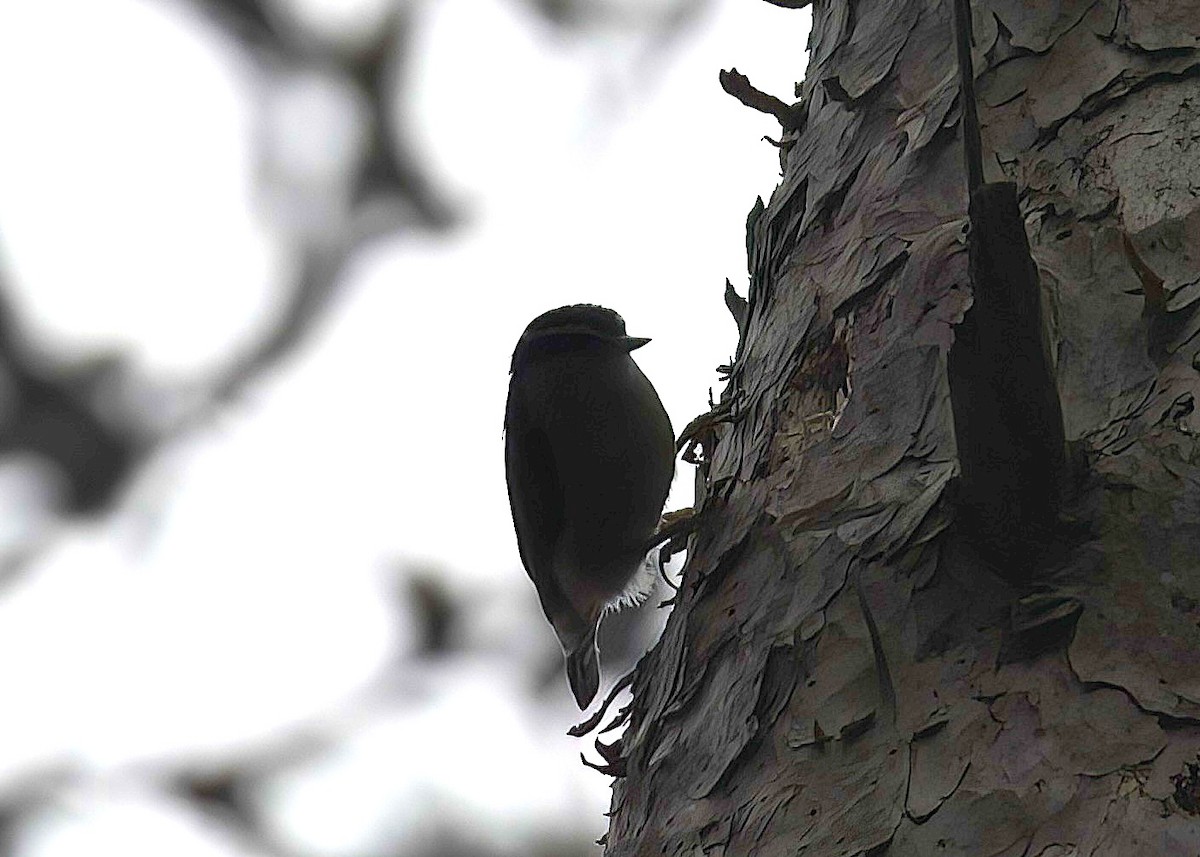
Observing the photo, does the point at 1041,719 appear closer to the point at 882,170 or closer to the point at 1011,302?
the point at 1011,302

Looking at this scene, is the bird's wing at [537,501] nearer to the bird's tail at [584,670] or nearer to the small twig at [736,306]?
the bird's tail at [584,670]

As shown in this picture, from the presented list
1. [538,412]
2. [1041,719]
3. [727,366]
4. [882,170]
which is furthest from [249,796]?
[1041,719]

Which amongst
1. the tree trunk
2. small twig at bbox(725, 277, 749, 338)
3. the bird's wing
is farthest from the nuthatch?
the tree trunk

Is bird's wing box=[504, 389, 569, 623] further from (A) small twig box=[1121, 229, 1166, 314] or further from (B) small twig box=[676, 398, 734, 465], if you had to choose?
(A) small twig box=[1121, 229, 1166, 314]

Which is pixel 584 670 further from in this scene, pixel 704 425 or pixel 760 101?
pixel 760 101

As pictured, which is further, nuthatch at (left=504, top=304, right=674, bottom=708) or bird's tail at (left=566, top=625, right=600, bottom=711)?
bird's tail at (left=566, top=625, right=600, bottom=711)

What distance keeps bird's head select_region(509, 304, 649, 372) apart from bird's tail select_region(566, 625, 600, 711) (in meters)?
0.64

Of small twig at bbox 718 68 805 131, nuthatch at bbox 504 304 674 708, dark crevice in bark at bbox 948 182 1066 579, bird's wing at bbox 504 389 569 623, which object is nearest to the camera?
dark crevice in bark at bbox 948 182 1066 579

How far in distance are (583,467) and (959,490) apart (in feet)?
5.43

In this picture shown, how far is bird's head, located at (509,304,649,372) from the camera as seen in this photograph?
10.4 ft

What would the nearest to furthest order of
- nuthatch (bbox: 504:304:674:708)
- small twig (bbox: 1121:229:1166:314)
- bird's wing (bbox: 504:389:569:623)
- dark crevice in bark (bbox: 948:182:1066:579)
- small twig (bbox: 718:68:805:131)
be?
dark crevice in bark (bbox: 948:182:1066:579), small twig (bbox: 1121:229:1166:314), small twig (bbox: 718:68:805:131), nuthatch (bbox: 504:304:674:708), bird's wing (bbox: 504:389:569:623)

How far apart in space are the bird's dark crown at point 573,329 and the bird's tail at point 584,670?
0.65m

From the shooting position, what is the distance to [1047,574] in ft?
4.66

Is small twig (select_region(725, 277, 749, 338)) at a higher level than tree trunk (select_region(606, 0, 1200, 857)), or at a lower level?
higher
